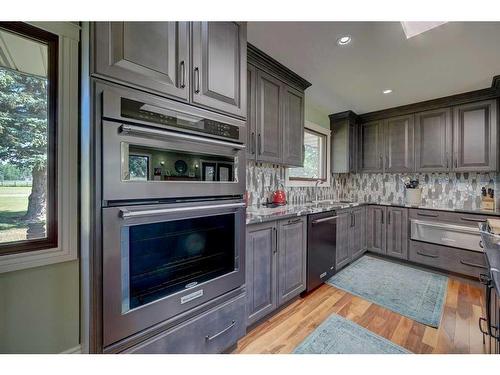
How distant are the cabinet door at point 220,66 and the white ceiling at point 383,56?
1.39 feet

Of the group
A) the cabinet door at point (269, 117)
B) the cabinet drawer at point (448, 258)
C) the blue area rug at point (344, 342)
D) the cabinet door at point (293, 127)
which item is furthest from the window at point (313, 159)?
the blue area rug at point (344, 342)

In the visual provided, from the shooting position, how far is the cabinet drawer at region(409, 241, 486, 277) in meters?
2.64

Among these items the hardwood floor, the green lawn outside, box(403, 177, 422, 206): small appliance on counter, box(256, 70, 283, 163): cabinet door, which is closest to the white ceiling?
box(256, 70, 283, 163): cabinet door

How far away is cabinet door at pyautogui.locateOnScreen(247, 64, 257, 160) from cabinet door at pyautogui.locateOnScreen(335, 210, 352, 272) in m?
1.53

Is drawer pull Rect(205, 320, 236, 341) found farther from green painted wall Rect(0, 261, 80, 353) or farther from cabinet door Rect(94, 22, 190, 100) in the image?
cabinet door Rect(94, 22, 190, 100)

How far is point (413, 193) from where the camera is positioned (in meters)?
3.47

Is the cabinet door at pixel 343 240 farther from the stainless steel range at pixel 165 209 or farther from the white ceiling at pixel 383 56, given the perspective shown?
the stainless steel range at pixel 165 209

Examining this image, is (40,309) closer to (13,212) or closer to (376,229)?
(13,212)

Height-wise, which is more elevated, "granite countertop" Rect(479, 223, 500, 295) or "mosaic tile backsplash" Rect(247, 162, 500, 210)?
"mosaic tile backsplash" Rect(247, 162, 500, 210)

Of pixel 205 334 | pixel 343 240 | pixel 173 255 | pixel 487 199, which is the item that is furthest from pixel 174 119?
pixel 487 199

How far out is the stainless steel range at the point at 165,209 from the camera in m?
0.92

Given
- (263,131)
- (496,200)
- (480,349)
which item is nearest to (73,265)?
(263,131)
